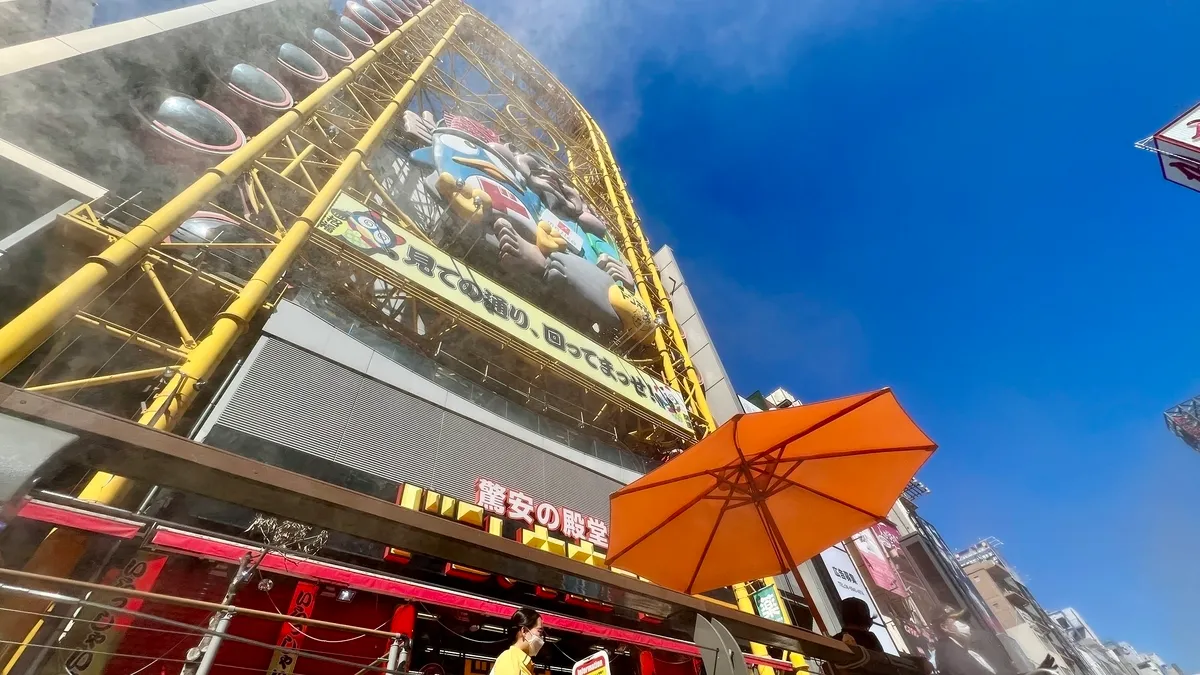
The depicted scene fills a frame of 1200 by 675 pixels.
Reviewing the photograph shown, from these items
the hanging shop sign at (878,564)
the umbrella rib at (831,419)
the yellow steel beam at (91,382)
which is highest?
the hanging shop sign at (878,564)

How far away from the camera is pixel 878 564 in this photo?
55.4ft

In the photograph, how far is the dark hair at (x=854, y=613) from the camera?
304 cm

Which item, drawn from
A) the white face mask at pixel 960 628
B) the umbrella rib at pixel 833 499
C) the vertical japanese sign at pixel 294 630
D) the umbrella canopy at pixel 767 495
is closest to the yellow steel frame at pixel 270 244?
the vertical japanese sign at pixel 294 630

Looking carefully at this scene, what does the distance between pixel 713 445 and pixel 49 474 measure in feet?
10.9

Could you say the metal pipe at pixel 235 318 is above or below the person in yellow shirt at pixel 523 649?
above

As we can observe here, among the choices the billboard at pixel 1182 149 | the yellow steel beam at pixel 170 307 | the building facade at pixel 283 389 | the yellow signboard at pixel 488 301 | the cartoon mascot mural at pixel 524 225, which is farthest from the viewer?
the billboard at pixel 1182 149

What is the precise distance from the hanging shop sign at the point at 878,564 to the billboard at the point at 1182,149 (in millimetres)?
13132

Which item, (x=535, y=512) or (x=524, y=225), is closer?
(x=535, y=512)

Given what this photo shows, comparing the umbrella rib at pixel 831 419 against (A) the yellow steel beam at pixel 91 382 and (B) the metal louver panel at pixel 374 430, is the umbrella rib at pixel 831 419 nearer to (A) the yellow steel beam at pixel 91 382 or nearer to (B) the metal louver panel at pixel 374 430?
(B) the metal louver panel at pixel 374 430

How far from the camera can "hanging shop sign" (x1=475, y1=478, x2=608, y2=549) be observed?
261 inches

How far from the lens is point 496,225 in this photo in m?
11.2

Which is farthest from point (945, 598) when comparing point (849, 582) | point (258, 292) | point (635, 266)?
point (258, 292)

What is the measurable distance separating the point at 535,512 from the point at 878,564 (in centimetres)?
1519

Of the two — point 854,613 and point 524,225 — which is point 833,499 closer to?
point 854,613
